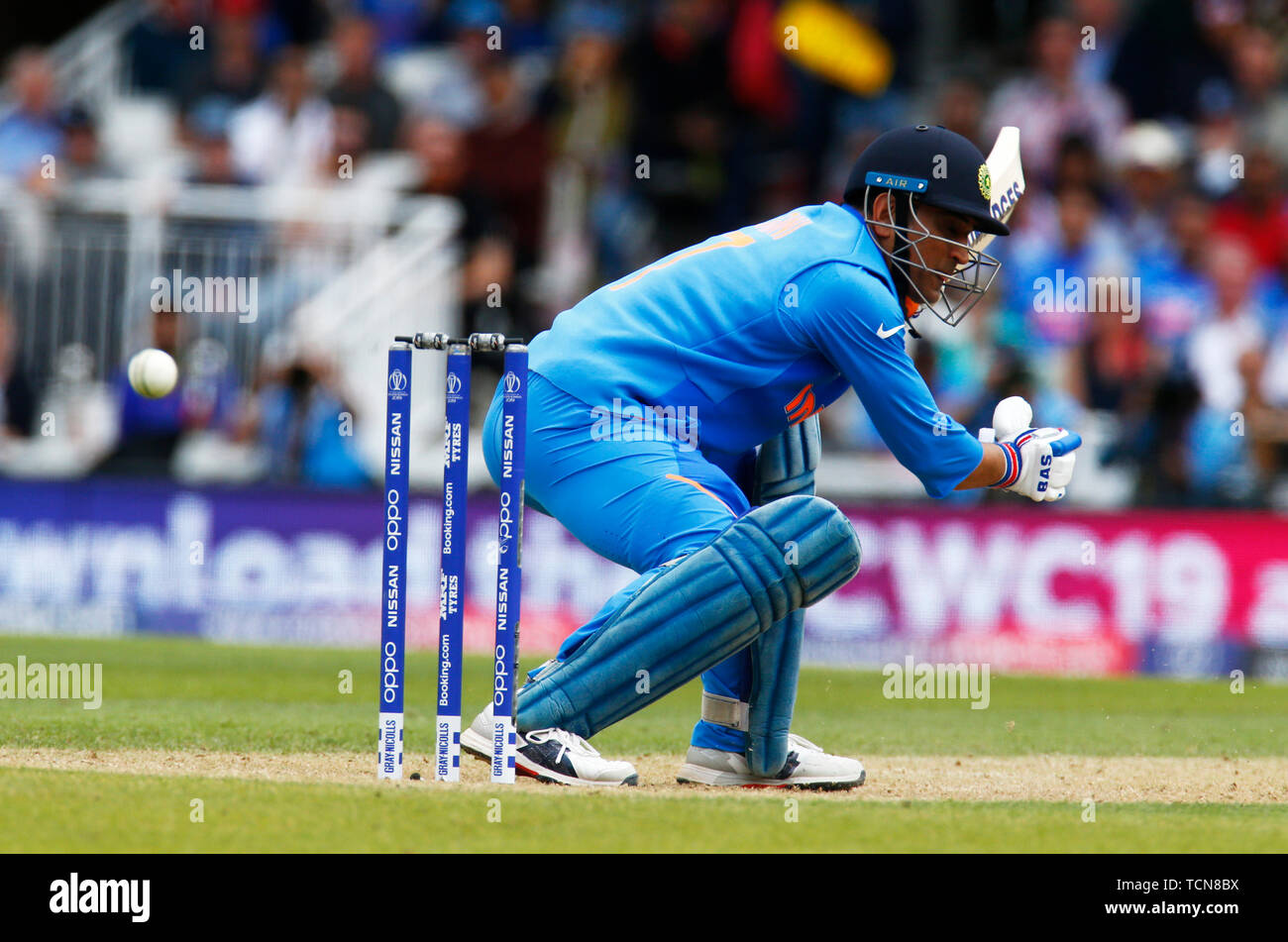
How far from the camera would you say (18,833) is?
479 cm

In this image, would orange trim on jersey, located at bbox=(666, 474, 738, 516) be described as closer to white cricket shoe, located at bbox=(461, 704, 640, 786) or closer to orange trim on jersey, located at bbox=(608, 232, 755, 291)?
orange trim on jersey, located at bbox=(608, 232, 755, 291)

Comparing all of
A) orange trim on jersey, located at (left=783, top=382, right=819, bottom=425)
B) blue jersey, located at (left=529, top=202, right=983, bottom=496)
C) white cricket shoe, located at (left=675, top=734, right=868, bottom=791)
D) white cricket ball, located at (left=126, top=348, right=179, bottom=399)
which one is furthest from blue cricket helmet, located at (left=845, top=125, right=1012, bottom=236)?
white cricket ball, located at (left=126, top=348, right=179, bottom=399)

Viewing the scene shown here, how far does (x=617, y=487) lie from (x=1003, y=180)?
1.67 meters

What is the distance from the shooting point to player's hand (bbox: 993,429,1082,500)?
6.12 meters

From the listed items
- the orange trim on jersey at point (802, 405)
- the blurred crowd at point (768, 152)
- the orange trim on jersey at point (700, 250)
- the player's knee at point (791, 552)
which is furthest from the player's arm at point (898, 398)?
the blurred crowd at point (768, 152)

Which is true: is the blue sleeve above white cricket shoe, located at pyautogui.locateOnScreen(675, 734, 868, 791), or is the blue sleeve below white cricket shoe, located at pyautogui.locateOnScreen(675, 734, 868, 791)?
above

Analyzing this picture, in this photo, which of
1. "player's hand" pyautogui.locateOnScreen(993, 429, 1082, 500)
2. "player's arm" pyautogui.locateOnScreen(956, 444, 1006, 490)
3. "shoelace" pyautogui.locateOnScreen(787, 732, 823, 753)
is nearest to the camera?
"player's arm" pyautogui.locateOnScreen(956, 444, 1006, 490)

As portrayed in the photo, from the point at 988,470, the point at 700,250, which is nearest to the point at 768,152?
the point at 700,250

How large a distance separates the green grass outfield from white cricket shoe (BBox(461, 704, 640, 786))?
14cm

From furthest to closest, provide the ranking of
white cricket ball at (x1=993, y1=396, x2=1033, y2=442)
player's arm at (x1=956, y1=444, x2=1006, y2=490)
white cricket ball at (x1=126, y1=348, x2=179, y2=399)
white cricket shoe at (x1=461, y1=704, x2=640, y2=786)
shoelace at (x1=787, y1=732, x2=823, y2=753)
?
A: 1. white cricket ball at (x1=126, y1=348, x2=179, y2=399)
2. shoelace at (x1=787, y1=732, x2=823, y2=753)
3. white cricket ball at (x1=993, y1=396, x2=1033, y2=442)
4. player's arm at (x1=956, y1=444, x2=1006, y2=490)
5. white cricket shoe at (x1=461, y1=704, x2=640, y2=786)

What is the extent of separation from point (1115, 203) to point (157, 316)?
24.2 ft

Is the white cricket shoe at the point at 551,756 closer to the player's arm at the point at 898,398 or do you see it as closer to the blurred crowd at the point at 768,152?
the player's arm at the point at 898,398
